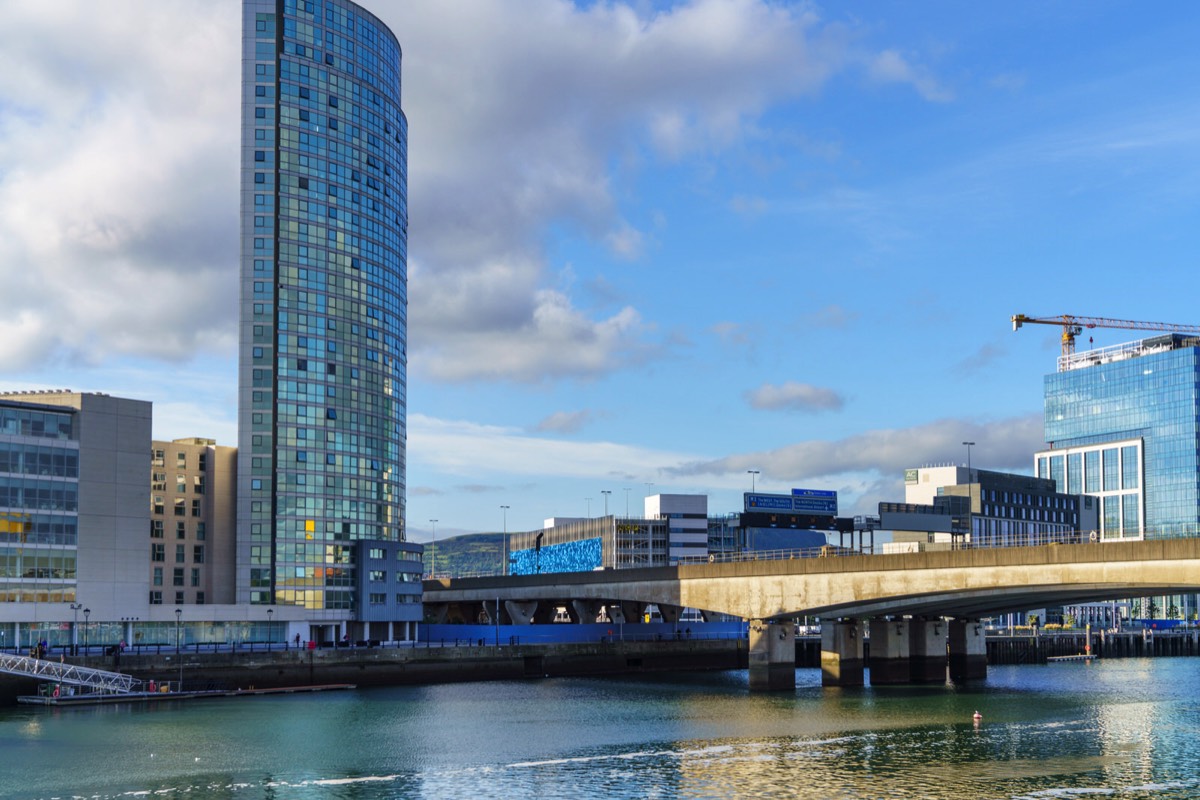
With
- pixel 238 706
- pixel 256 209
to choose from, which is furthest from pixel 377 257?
pixel 238 706

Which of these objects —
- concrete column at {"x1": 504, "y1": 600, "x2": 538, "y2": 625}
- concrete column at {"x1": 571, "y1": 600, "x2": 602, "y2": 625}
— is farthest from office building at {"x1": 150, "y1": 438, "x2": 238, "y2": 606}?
concrete column at {"x1": 571, "y1": 600, "x2": 602, "y2": 625}

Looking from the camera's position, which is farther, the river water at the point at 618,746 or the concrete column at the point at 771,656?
the concrete column at the point at 771,656

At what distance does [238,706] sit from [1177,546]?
67.1 meters

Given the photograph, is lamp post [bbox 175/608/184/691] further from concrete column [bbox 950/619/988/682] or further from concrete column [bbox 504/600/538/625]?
concrete column [bbox 950/619/988/682]

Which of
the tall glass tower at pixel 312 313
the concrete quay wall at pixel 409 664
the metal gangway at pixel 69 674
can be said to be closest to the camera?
the metal gangway at pixel 69 674

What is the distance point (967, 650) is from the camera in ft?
423

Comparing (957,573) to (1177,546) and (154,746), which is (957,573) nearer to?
(1177,546)

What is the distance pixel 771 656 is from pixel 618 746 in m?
41.9

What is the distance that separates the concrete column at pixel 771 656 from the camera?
11444 cm

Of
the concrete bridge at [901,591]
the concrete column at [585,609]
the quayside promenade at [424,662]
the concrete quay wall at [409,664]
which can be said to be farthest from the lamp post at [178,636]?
the concrete column at [585,609]

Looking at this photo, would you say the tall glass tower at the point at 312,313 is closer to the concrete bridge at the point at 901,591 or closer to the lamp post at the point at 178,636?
the lamp post at the point at 178,636

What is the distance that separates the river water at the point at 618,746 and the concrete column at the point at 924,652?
1099cm

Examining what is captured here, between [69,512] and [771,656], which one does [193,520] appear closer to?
[69,512]

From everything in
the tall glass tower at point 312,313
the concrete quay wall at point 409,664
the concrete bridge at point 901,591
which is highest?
the tall glass tower at point 312,313
